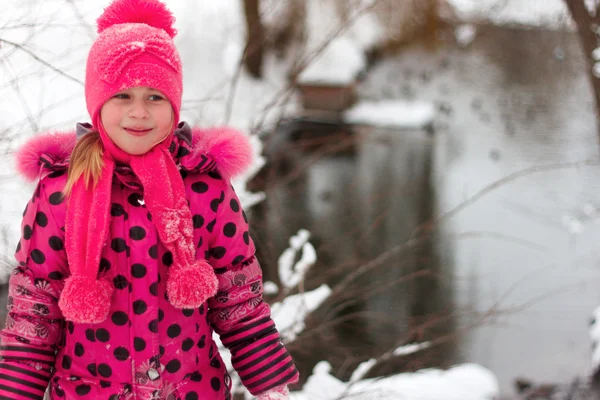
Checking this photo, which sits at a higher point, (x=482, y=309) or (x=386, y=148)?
(x=386, y=148)

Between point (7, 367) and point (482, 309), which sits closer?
point (7, 367)

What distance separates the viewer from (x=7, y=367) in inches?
57.2

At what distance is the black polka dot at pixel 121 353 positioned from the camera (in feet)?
4.84

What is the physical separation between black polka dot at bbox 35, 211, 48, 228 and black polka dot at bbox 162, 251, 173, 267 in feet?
0.89

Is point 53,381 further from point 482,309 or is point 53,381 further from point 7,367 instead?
point 482,309

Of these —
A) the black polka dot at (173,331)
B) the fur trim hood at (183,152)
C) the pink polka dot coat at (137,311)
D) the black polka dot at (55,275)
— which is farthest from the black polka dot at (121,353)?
the fur trim hood at (183,152)

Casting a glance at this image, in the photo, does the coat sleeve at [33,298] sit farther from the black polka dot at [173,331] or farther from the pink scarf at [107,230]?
the black polka dot at [173,331]

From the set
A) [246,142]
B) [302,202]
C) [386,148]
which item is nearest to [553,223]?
[302,202]

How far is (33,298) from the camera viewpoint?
→ 1.47 meters

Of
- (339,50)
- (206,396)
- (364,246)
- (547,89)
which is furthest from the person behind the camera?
(339,50)

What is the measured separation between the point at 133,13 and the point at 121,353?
31.2 inches

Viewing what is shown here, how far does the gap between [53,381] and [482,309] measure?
177 inches

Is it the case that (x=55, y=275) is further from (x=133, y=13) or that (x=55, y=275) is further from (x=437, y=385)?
(x=437, y=385)

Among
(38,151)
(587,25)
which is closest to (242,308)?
(38,151)
